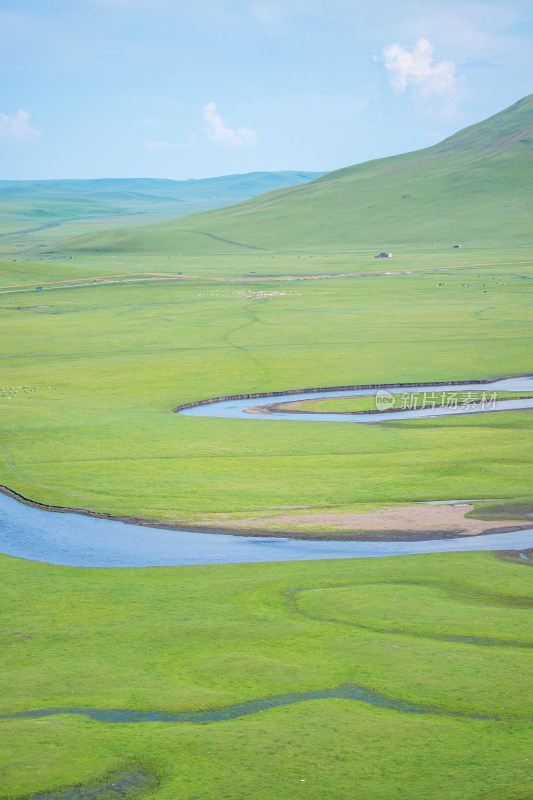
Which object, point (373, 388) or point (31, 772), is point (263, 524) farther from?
point (373, 388)

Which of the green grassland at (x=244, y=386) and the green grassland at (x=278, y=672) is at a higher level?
the green grassland at (x=244, y=386)

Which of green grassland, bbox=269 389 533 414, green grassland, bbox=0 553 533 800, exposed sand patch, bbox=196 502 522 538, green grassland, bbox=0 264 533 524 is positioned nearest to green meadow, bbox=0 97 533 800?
green grassland, bbox=0 553 533 800

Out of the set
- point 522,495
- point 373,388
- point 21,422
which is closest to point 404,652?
point 522,495

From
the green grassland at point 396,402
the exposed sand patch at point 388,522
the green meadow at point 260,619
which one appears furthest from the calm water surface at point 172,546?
the green grassland at point 396,402

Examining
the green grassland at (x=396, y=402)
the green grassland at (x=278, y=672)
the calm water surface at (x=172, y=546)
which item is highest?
the green grassland at (x=396, y=402)

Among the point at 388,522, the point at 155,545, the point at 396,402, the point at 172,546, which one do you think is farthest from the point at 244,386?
the point at 172,546

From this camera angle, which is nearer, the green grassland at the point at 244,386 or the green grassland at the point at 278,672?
the green grassland at the point at 278,672

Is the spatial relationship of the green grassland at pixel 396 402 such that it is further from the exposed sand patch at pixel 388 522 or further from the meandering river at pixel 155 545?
the meandering river at pixel 155 545
